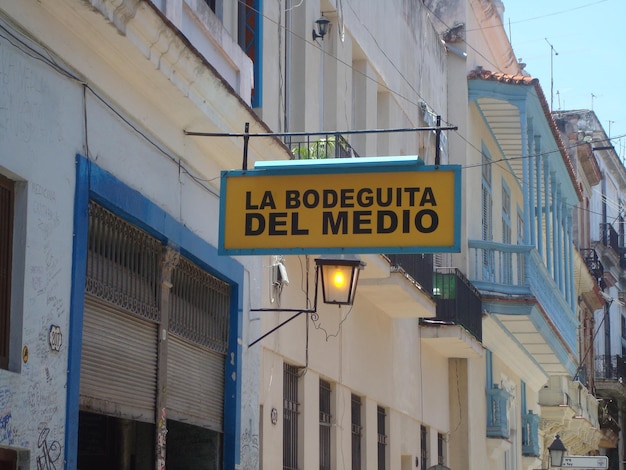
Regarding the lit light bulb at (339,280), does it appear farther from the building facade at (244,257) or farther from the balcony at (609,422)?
the balcony at (609,422)

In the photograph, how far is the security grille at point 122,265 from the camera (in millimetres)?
8289

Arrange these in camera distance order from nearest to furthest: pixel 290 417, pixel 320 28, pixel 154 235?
pixel 154 235 → pixel 290 417 → pixel 320 28

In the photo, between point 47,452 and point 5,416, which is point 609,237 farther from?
point 5,416

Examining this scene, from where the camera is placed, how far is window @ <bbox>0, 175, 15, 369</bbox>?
710 cm

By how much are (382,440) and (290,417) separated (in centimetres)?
408

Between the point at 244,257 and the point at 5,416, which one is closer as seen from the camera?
the point at 5,416

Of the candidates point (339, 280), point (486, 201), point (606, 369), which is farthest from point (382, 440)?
point (606, 369)

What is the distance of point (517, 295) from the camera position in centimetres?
2047

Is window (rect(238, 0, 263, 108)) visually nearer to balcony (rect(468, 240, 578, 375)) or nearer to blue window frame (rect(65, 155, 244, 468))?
blue window frame (rect(65, 155, 244, 468))

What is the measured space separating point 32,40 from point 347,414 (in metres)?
8.41

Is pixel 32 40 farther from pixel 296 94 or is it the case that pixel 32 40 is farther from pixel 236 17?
pixel 296 94

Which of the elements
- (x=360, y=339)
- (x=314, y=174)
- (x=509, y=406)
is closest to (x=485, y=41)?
(x=509, y=406)

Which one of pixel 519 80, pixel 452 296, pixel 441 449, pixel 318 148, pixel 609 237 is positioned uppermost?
pixel 609 237

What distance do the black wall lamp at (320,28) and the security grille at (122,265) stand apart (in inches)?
204
